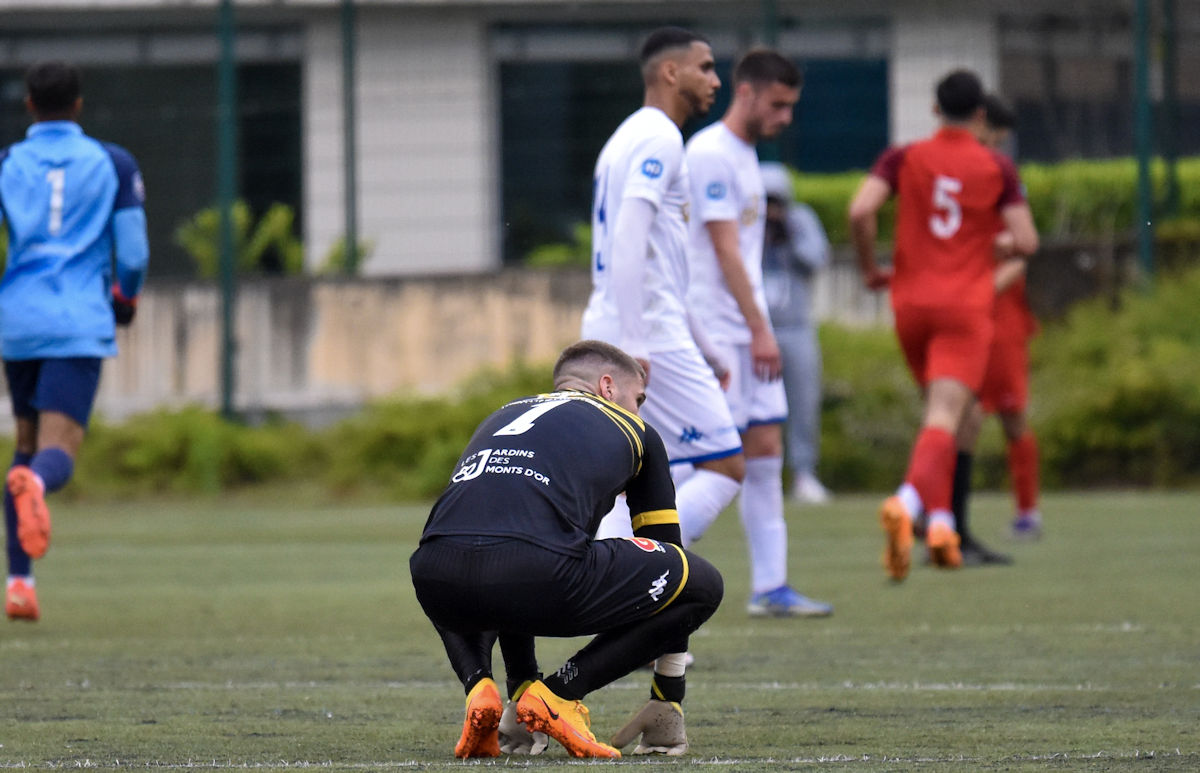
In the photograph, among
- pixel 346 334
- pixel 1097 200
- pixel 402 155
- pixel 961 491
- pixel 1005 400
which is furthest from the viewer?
pixel 402 155

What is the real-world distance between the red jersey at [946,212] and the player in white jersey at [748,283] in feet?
4.56

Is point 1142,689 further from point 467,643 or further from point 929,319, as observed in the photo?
point 929,319

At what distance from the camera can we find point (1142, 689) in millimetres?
5418

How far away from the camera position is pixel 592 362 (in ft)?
15.3

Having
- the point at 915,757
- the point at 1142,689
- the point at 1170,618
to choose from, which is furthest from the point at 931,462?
the point at 915,757

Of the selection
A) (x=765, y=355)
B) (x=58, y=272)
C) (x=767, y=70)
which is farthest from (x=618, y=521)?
(x=58, y=272)

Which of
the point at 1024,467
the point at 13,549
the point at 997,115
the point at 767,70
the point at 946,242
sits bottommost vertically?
the point at 1024,467

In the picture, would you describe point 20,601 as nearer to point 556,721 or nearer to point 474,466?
point 474,466

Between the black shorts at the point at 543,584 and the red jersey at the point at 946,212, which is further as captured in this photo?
the red jersey at the point at 946,212

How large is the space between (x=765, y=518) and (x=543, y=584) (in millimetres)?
3294

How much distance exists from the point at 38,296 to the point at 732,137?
255 cm

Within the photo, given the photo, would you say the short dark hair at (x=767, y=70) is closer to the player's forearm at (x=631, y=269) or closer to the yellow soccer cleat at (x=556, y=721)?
the player's forearm at (x=631, y=269)

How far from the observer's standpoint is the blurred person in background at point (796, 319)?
559 inches

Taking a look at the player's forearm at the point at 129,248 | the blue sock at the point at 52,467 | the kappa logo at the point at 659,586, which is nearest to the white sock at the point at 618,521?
the kappa logo at the point at 659,586
